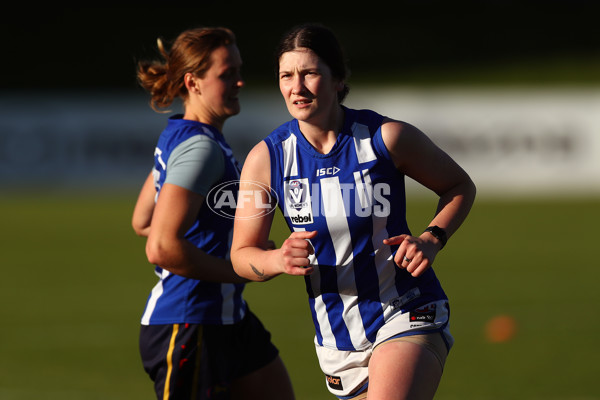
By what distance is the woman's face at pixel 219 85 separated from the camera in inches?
171

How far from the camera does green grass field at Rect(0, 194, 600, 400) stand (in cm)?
723

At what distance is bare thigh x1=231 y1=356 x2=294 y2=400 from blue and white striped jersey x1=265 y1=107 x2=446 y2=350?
2.22 ft

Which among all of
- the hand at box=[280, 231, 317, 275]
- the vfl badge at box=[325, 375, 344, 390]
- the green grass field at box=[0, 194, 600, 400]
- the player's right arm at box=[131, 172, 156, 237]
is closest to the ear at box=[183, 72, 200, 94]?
the player's right arm at box=[131, 172, 156, 237]

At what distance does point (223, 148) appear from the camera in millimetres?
4188

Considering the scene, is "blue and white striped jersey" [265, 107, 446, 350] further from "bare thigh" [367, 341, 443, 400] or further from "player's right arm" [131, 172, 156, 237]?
"player's right arm" [131, 172, 156, 237]

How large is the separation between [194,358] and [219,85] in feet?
4.21

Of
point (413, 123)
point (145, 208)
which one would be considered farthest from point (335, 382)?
point (413, 123)

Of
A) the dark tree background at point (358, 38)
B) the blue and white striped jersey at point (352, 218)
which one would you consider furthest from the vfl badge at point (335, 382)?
the dark tree background at point (358, 38)

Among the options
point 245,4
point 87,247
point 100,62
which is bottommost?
point 87,247

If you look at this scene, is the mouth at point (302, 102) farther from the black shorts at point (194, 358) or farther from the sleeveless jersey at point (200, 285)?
the black shorts at point (194, 358)

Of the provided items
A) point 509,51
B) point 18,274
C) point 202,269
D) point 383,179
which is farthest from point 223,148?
point 509,51

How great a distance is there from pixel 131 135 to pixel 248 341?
63.3ft

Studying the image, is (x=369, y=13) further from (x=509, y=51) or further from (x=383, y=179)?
(x=383, y=179)

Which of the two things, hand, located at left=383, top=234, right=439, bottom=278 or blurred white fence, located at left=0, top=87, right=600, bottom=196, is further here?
blurred white fence, located at left=0, top=87, right=600, bottom=196
